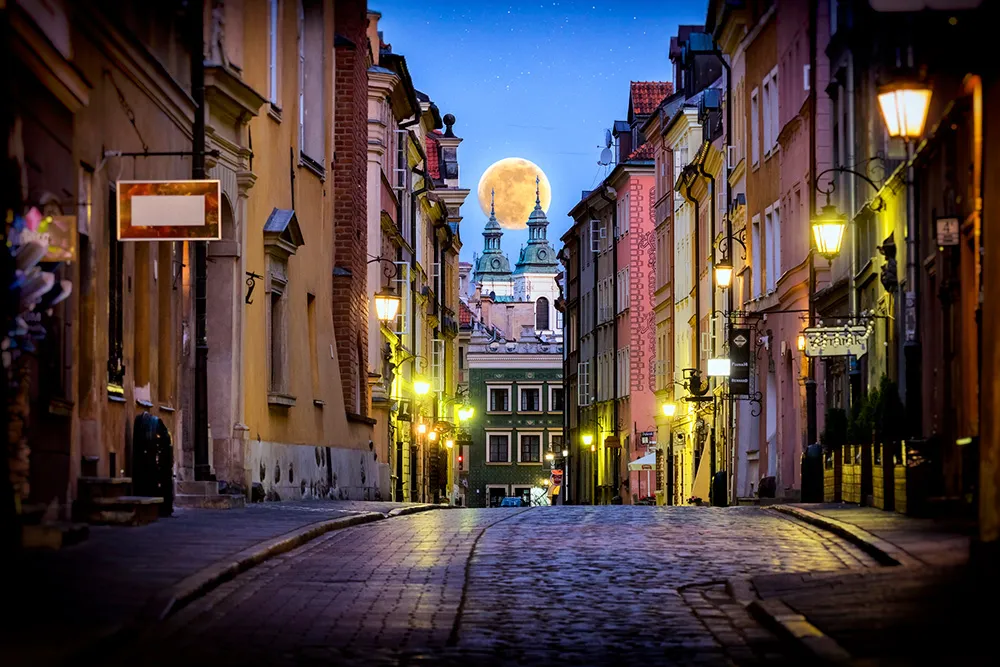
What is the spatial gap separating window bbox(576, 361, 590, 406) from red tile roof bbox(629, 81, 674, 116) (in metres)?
14.3

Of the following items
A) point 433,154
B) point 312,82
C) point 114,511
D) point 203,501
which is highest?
point 433,154

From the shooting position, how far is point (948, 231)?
67.5ft

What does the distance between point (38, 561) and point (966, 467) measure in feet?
31.1

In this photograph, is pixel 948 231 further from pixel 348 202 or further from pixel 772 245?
pixel 772 245

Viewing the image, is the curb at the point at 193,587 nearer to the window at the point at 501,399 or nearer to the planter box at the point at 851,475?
the planter box at the point at 851,475

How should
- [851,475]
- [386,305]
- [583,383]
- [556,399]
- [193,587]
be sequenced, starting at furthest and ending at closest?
[556,399], [583,383], [386,305], [851,475], [193,587]

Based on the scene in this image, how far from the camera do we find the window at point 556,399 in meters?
124

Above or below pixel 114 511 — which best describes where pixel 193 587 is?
below

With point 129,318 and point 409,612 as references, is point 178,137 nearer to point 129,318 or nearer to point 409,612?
point 129,318

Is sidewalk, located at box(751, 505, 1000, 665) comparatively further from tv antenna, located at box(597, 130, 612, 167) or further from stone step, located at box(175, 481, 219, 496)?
tv antenna, located at box(597, 130, 612, 167)

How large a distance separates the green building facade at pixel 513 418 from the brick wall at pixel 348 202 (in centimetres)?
8367

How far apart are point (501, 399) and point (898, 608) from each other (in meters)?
113

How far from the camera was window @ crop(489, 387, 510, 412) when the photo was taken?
124688mm

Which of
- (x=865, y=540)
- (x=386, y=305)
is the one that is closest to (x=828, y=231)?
(x=865, y=540)
